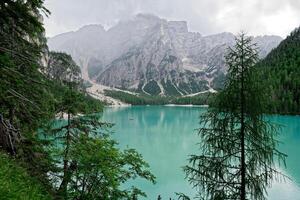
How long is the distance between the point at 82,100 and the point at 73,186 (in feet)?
26.3

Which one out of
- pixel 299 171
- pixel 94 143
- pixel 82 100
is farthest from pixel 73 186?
pixel 299 171

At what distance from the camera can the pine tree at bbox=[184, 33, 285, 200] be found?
1148cm

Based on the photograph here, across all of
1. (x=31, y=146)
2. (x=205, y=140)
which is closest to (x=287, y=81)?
(x=205, y=140)

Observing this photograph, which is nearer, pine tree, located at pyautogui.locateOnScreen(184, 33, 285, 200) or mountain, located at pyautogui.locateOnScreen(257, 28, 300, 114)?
pine tree, located at pyautogui.locateOnScreen(184, 33, 285, 200)

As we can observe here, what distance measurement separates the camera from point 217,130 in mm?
11820

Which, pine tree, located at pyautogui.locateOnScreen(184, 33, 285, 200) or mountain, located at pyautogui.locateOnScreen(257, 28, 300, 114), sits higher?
mountain, located at pyautogui.locateOnScreen(257, 28, 300, 114)

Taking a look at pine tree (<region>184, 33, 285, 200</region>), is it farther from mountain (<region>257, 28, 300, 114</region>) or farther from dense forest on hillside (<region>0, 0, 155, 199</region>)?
mountain (<region>257, 28, 300, 114</region>)

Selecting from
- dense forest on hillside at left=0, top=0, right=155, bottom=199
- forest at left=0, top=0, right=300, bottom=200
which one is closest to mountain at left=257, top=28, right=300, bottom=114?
forest at left=0, top=0, right=300, bottom=200

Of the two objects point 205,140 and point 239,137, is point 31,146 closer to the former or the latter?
point 205,140

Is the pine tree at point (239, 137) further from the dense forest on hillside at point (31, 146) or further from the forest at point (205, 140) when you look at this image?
the dense forest on hillside at point (31, 146)

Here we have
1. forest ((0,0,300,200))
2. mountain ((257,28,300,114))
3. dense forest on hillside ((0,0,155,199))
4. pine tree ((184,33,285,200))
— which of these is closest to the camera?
dense forest on hillside ((0,0,155,199))

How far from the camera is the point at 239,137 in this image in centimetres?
1162

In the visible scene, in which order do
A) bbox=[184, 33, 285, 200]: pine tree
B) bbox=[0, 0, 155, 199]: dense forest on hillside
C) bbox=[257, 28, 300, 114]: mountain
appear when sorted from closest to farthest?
bbox=[0, 0, 155, 199]: dense forest on hillside, bbox=[184, 33, 285, 200]: pine tree, bbox=[257, 28, 300, 114]: mountain

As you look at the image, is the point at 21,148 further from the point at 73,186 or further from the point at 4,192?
the point at 4,192
